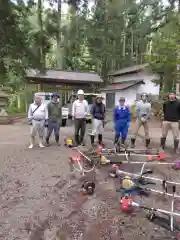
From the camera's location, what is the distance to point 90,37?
34906 mm

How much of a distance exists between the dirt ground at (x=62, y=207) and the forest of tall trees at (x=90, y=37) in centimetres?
512

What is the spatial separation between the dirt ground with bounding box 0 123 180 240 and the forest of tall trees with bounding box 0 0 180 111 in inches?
A: 201

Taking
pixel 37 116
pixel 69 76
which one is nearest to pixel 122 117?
pixel 37 116

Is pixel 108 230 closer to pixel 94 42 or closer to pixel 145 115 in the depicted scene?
pixel 145 115

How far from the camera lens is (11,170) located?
625cm

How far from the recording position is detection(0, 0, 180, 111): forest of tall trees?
9.89 metres

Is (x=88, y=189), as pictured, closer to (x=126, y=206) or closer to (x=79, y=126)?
(x=126, y=206)

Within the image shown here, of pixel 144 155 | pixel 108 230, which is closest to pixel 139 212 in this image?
pixel 108 230

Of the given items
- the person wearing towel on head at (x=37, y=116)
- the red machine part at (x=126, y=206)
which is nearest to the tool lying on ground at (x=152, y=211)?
the red machine part at (x=126, y=206)

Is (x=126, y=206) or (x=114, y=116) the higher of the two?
(x=114, y=116)

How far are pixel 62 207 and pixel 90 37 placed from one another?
32984mm

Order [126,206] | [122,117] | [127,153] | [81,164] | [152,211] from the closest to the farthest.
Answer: [152,211]
[126,206]
[81,164]
[127,153]
[122,117]

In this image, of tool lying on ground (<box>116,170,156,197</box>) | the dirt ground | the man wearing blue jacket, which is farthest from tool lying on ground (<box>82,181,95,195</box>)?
the man wearing blue jacket

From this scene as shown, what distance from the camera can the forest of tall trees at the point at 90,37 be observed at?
32.4 ft
